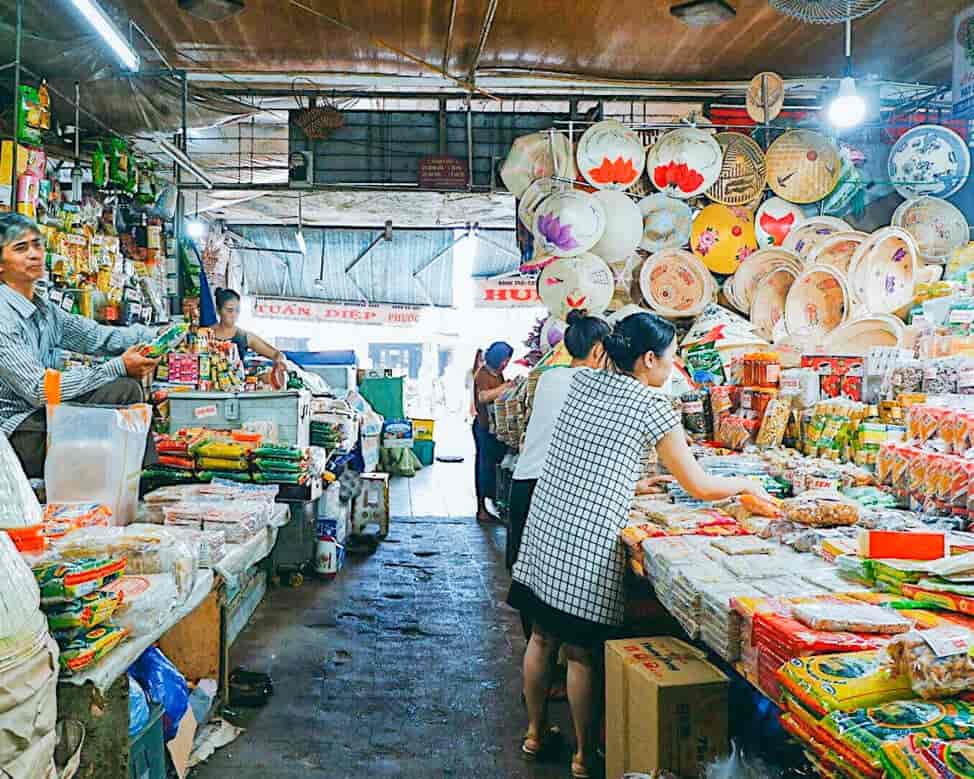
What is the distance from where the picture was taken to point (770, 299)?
5035 mm

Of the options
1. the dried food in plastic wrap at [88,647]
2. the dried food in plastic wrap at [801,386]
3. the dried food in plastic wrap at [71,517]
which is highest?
the dried food in plastic wrap at [801,386]

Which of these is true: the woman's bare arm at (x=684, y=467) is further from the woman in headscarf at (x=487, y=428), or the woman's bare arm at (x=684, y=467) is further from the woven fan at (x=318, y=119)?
the woven fan at (x=318, y=119)

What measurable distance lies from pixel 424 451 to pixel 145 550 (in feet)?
31.1

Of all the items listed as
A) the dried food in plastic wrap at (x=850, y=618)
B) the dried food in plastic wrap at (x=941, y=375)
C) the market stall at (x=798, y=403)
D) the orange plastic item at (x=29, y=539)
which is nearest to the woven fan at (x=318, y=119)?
the market stall at (x=798, y=403)

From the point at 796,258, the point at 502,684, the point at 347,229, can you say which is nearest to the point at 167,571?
the point at 502,684

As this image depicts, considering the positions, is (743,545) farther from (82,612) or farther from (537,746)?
(82,612)

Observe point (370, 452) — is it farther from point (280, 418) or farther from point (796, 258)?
point (796, 258)

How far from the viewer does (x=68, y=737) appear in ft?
6.27

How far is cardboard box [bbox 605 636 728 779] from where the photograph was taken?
7.08 feet

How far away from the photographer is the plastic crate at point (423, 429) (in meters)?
12.1

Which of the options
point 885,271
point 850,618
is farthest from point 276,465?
point 885,271

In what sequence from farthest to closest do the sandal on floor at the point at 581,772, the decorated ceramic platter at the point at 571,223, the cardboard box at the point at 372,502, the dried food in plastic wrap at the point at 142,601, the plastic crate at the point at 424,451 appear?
the plastic crate at the point at 424,451, the cardboard box at the point at 372,502, the decorated ceramic platter at the point at 571,223, the sandal on floor at the point at 581,772, the dried food in plastic wrap at the point at 142,601

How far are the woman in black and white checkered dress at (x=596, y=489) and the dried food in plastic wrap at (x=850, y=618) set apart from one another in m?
0.94

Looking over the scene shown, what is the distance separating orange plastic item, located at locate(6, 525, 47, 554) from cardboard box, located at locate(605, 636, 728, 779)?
1566 millimetres
